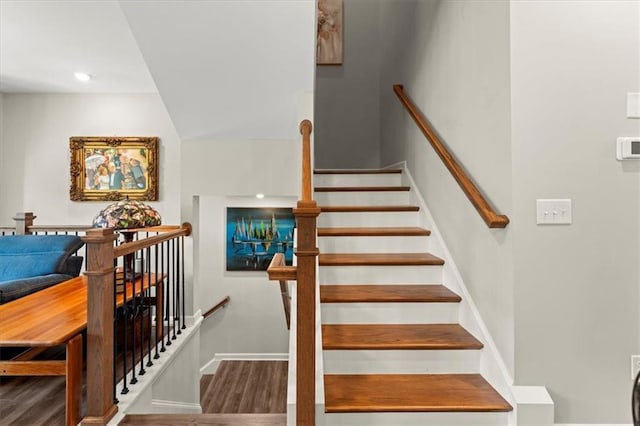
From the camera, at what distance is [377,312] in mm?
2463

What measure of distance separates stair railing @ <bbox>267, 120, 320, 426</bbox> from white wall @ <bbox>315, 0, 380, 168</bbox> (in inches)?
152

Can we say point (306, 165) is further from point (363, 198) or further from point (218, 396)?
point (218, 396)

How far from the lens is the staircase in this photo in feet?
6.19

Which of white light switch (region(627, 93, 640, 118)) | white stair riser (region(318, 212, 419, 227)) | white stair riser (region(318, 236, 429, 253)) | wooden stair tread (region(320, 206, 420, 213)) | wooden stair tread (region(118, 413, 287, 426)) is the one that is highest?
white light switch (region(627, 93, 640, 118))

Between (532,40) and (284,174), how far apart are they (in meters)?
2.51

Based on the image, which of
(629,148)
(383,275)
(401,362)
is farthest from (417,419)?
(629,148)

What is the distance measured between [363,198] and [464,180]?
4.43ft

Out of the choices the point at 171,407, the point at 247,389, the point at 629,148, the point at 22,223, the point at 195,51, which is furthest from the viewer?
the point at 247,389

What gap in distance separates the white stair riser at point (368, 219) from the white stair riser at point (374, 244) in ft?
0.88

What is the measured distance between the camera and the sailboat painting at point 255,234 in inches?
221

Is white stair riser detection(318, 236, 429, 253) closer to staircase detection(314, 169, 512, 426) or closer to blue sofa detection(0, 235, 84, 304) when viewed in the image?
staircase detection(314, 169, 512, 426)

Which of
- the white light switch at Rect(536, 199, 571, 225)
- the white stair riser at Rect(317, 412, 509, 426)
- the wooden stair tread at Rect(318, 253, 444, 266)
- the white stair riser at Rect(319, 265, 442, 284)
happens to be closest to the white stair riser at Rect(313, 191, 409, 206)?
Result: the wooden stair tread at Rect(318, 253, 444, 266)

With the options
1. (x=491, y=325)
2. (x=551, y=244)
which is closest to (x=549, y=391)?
(x=491, y=325)

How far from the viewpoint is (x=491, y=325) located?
214cm
